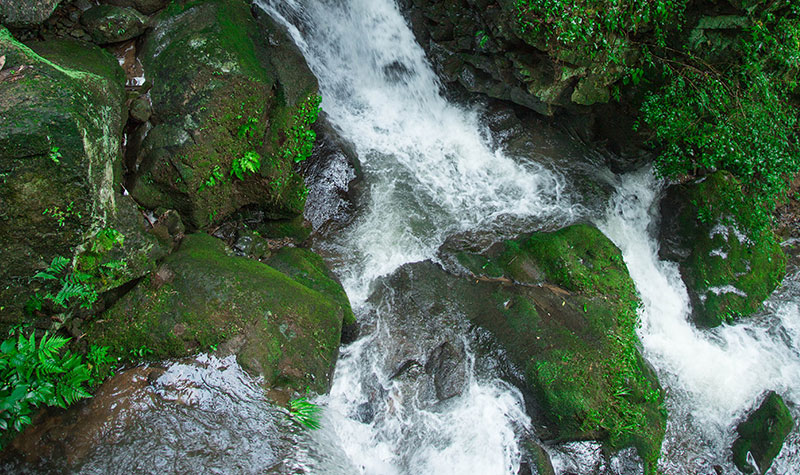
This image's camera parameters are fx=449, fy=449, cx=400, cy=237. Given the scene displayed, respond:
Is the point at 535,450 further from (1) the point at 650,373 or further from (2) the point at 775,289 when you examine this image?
(2) the point at 775,289

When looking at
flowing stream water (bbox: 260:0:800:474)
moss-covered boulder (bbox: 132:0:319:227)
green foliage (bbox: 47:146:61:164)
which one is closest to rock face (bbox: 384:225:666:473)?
Result: flowing stream water (bbox: 260:0:800:474)

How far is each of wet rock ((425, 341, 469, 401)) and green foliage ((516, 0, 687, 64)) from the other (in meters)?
4.88

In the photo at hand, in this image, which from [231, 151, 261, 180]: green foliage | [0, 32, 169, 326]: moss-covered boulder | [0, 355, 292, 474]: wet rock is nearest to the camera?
[0, 32, 169, 326]: moss-covered boulder

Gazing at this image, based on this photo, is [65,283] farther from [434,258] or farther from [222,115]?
[434,258]

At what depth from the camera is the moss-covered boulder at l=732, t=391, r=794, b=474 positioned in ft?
23.5

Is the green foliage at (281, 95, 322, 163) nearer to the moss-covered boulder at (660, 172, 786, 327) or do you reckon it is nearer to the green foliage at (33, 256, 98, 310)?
the green foliage at (33, 256, 98, 310)

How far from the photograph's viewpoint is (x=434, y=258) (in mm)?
7625

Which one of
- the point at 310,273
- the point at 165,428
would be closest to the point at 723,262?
the point at 310,273

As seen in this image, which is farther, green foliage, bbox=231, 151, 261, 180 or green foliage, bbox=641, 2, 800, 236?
green foliage, bbox=641, 2, 800, 236

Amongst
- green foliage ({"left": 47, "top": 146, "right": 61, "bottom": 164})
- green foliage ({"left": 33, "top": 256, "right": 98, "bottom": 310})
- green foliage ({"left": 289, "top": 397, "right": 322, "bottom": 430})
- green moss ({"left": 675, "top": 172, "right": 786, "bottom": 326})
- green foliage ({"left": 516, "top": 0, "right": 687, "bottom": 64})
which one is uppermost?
green foliage ({"left": 516, "top": 0, "right": 687, "bottom": 64})

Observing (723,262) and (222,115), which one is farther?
(723,262)

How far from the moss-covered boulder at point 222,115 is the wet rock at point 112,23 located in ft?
0.70

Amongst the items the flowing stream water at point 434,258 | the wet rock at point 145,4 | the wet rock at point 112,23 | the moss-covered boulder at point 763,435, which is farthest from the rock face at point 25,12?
the moss-covered boulder at point 763,435

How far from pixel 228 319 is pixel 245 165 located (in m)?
2.36
